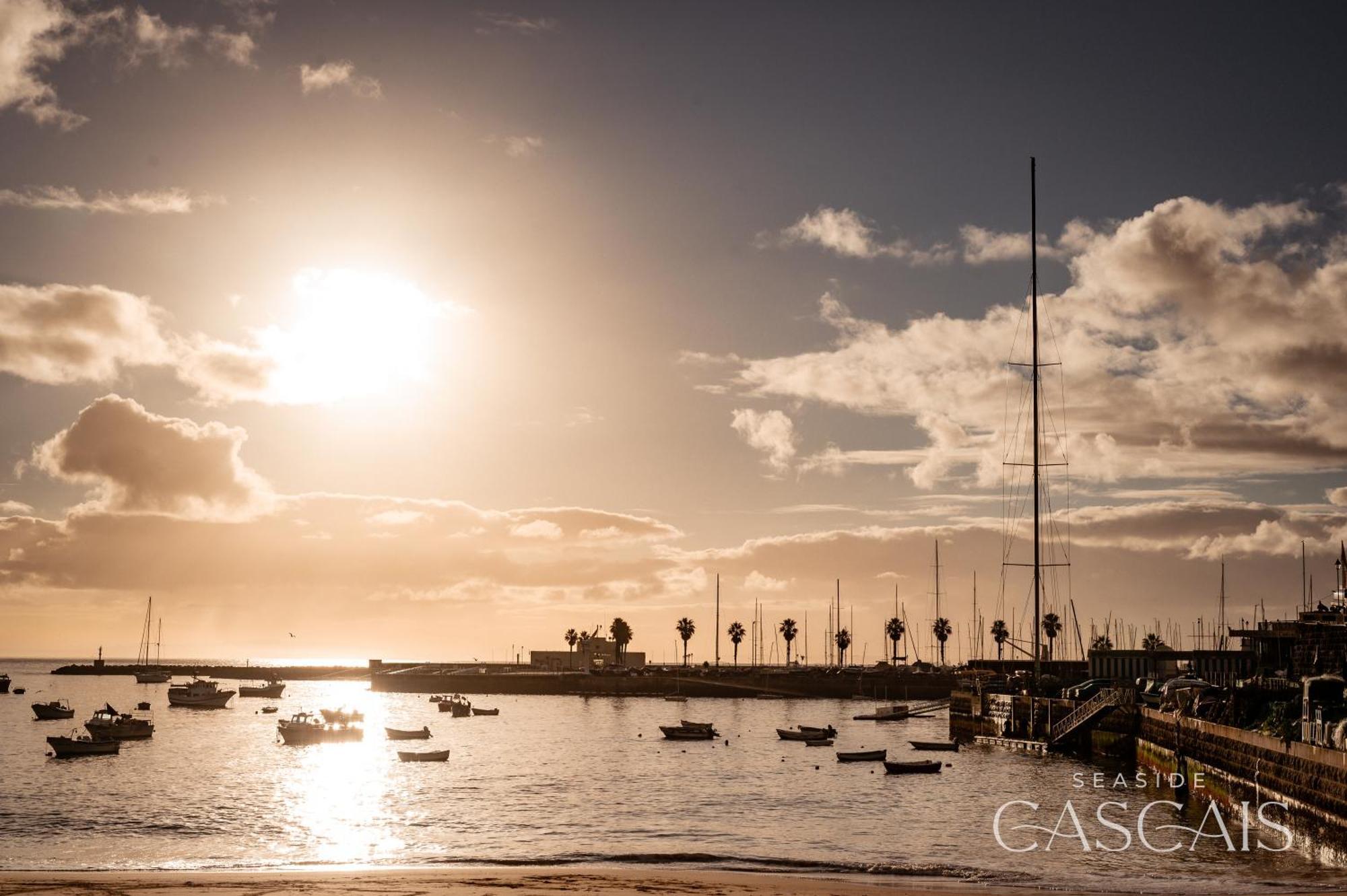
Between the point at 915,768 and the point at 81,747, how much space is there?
6662 centimetres

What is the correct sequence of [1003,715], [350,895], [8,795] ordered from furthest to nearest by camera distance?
[1003,715] → [8,795] → [350,895]

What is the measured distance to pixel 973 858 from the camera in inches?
1705

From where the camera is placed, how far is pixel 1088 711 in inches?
3322

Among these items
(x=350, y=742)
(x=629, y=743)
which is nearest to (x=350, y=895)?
(x=629, y=743)

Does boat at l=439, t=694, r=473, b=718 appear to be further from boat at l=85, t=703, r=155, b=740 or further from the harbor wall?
the harbor wall

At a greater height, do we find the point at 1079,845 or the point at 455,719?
the point at 1079,845

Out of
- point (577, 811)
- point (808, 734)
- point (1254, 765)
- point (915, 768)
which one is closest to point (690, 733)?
point (808, 734)

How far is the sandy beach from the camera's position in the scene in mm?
33156

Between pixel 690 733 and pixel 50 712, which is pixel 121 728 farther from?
pixel 690 733

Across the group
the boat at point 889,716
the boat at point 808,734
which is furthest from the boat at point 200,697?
the boat at point 808,734

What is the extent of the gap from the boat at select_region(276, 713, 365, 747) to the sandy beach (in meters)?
77.1

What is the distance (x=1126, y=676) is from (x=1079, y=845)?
90.1 m

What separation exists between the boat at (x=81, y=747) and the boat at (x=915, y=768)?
63.2 m

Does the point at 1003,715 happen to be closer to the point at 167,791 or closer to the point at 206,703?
the point at 167,791
